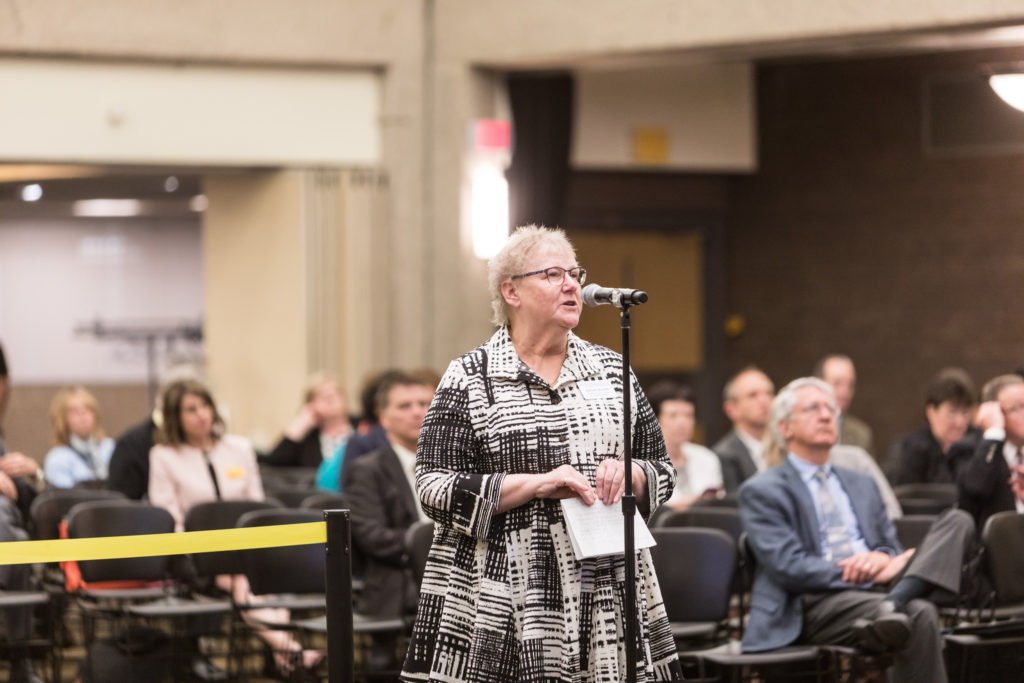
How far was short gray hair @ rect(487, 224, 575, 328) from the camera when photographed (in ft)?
10.9

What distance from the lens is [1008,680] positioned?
5.16 m

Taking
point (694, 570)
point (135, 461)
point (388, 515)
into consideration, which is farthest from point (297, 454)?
point (694, 570)

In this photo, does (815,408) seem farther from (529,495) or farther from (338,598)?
(529,495)

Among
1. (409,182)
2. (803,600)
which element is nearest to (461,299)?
(409,182)

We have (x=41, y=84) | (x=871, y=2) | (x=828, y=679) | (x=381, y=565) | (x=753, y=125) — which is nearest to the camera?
(x=828, y=679)

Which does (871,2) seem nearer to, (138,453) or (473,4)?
Answer: (473,4)

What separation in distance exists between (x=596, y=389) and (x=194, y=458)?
390cm

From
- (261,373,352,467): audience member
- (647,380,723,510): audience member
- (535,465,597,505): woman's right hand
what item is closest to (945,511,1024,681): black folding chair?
(647,380,723,510): audience member

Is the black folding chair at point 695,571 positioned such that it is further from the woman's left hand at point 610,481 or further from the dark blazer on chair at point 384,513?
the woman's left hand at point 610,481

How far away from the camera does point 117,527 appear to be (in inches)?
238

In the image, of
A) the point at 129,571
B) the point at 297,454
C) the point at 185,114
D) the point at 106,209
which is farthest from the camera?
the point at 106,209

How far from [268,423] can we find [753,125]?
16.5ft

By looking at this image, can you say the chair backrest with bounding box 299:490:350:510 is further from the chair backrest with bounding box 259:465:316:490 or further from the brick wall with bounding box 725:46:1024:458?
the brick wall with bounding box 725:46:1024:458

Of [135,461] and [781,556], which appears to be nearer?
[781,556]
